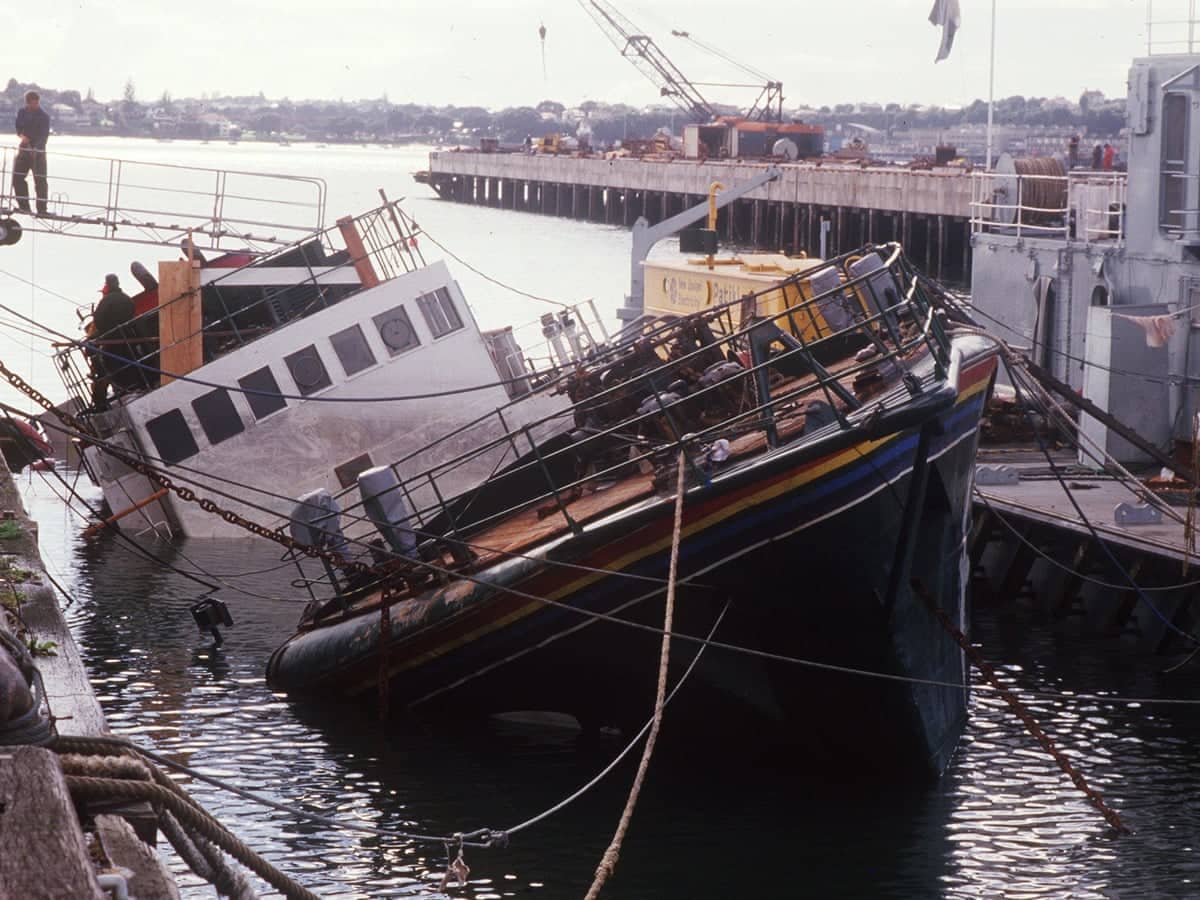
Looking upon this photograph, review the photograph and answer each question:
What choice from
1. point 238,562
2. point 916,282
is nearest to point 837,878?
point 916,282

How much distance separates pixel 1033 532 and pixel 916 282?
20.4 feet

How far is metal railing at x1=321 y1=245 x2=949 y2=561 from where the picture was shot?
1401 cm

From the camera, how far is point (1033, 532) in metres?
21.5

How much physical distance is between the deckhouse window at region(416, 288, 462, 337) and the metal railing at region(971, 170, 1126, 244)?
38.5 ft

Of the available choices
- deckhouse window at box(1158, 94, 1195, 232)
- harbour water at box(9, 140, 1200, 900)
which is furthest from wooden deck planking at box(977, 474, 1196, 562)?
deckhouse window at box(1158, 94, 1195, 232)

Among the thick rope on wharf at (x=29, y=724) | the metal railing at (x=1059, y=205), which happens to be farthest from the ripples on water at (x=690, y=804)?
the metal railing at (x=1059, y=205)

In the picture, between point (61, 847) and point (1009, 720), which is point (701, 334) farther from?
point (61, 847)

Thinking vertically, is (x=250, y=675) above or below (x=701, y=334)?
below

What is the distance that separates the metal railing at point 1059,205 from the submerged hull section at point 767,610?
17.0 metres

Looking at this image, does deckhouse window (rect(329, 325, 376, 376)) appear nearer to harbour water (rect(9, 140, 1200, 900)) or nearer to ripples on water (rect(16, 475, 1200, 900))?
harbour water (rect(9, 140, 1200, 900))

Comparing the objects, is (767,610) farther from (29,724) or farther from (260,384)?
(260,384)

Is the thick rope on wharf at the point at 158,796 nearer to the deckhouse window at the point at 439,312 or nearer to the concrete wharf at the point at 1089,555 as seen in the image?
the concrete wharf at the point at 1089,555

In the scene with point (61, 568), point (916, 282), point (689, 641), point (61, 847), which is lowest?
point (61, 568)

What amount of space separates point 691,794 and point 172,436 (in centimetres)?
1227
